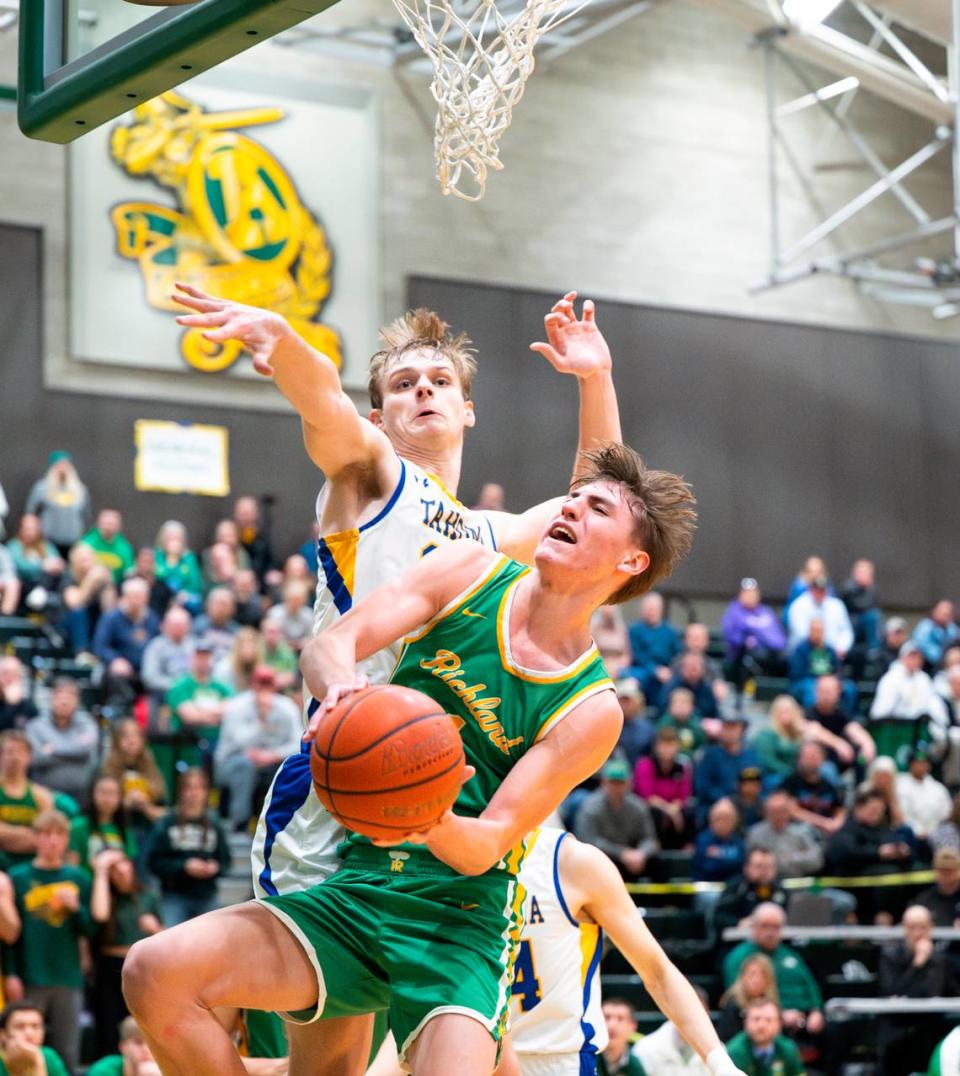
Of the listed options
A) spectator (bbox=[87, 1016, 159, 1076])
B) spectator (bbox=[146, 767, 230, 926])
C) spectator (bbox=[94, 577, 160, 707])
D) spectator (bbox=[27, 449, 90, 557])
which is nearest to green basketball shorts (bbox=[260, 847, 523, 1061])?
spectator (bbox=[87, 1016, 159, 1076])

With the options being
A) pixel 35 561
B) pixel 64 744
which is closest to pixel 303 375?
pixel 64 744

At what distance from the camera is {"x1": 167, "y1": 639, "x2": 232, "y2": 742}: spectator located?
43.0 feet

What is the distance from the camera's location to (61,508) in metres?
16.2

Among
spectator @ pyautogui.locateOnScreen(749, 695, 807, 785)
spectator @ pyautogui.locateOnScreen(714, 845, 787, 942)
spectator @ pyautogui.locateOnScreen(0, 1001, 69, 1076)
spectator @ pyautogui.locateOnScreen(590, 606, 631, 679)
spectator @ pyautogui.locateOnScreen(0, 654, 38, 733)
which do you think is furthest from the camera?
spectator @ pyautogui.locateOnScreen(590, 606, 631, 679)

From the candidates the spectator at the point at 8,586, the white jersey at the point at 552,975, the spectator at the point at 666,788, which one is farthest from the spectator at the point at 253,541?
the white jersey at the point at 552,975

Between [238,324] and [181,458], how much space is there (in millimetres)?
14894

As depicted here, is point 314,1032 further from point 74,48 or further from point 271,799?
point 74,48

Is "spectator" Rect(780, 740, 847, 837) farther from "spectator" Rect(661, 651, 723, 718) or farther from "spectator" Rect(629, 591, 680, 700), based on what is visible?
"spectator" Rect(629, 591, 680, 700)

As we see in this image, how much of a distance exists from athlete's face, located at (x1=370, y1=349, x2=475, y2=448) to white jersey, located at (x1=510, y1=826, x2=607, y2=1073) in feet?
5.85

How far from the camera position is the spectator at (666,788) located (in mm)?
13586

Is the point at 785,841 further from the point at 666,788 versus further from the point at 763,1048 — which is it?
the point at 763,1048

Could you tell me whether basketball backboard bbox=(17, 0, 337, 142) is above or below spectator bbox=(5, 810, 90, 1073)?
above

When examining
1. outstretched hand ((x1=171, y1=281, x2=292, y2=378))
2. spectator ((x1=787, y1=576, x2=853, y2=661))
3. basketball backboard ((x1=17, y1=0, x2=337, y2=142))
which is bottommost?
spectator ((x1=787, y1=576, x2=853, y2=661))

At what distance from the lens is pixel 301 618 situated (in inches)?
581
